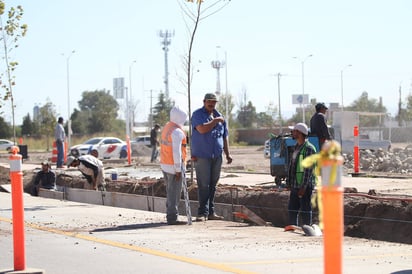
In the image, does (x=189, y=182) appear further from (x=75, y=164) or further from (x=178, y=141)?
(x=178, y=141)

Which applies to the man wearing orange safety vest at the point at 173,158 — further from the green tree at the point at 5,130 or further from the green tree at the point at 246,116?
the green tree at the point at 246,116

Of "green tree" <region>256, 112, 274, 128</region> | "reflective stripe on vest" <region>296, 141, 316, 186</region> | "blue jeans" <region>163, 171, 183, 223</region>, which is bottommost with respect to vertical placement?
"blue jeans" <region>163, 171, 183, 223</region>

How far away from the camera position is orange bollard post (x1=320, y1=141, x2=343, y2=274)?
13.6 feet

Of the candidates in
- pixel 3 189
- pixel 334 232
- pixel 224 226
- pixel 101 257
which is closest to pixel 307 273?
pixel 101 257

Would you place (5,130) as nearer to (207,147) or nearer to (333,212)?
(207,147)

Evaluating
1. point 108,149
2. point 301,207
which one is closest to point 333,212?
point 301,207

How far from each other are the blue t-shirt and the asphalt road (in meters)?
1.10

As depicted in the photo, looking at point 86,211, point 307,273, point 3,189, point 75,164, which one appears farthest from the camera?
point 3,189

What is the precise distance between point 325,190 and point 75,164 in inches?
517

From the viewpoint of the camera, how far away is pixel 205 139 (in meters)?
11.9

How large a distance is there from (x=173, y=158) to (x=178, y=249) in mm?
2805

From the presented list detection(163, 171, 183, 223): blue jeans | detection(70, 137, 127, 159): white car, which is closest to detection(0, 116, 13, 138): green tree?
detection(70, 137, 127, 159): white car

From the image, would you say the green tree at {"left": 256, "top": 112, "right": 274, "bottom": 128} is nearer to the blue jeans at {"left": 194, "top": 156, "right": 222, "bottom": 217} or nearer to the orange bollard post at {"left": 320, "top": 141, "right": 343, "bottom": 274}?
the blue jeans at {"left": 194, "top": 156, "right": 222, "bottom": 217}

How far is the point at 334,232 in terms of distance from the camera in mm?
4156
